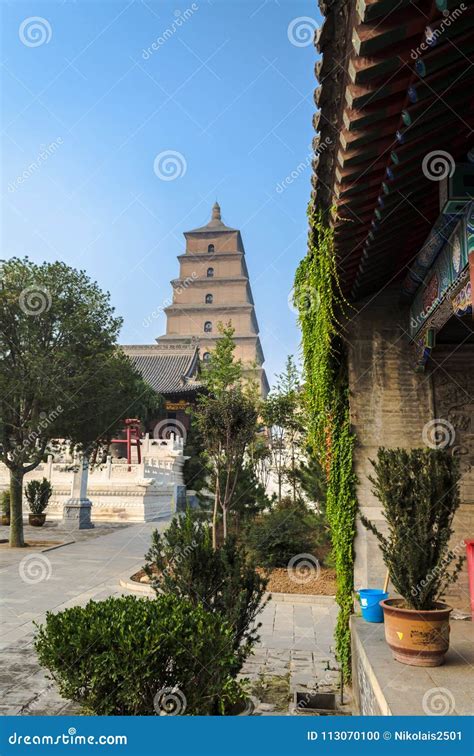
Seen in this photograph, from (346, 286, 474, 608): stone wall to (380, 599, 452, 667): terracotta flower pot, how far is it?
133 centimetres

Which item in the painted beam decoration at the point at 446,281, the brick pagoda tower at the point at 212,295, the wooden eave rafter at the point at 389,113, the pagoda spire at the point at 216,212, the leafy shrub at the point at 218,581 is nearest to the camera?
the wooden eave rafter at the point at 389,113

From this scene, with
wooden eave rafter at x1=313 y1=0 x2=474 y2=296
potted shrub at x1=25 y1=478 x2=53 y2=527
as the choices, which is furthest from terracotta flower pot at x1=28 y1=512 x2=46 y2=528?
wooden eave rafter at x1=313 y1=0 x2=474 y2=296

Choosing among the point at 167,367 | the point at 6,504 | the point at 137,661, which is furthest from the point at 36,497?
the point at 137,661

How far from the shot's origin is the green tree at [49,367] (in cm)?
1261

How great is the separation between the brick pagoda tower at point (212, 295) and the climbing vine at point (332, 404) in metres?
35.2

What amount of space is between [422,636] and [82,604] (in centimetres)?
586

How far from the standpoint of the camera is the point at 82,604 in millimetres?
7754

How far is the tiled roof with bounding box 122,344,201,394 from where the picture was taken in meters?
32.1

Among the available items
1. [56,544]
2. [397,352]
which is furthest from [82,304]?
[397,352]

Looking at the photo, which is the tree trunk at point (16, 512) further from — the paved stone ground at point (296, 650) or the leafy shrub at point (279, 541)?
the paved stone ground at point (296, 650)

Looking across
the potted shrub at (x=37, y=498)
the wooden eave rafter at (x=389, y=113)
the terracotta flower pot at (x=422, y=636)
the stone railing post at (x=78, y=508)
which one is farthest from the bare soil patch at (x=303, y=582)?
the potted shrub at (x=37, y=498)

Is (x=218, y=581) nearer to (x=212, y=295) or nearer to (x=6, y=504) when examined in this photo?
(x=6, y=504)

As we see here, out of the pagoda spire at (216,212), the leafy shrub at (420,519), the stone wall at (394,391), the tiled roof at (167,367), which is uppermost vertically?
the pagoda spire at (216,212)

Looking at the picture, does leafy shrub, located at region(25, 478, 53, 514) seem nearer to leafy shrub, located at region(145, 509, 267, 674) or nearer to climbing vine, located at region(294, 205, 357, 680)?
climbing vine, located at region(294, 205, 357, 680)
